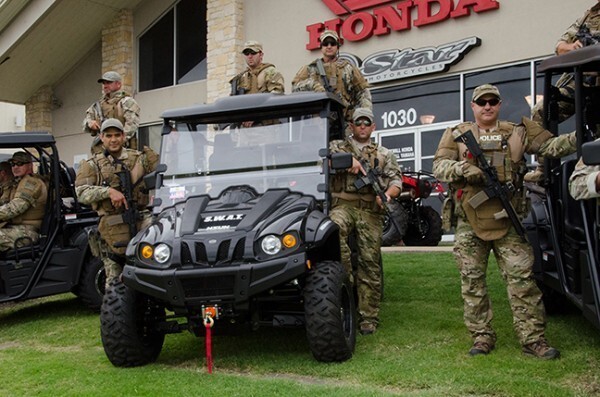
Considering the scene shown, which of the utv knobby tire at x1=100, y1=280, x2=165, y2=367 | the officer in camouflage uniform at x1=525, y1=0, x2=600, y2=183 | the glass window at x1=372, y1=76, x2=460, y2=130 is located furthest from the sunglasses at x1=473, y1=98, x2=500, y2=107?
the glass window at x1=372, y1=76, x2=460, y2=130

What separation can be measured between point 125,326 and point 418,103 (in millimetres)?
8701

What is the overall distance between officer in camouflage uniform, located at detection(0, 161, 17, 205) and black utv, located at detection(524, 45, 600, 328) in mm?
A: 4923

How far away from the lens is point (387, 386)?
4.09m

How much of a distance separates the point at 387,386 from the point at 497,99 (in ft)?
6.47

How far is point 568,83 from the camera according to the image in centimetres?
509

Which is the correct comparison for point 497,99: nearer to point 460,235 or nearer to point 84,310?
point 460,235

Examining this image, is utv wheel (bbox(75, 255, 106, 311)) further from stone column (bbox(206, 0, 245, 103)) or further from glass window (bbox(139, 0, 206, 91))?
glass window (bbox(139, 0, 206, 91))

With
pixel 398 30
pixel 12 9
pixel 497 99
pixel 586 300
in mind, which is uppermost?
pixel 12 9

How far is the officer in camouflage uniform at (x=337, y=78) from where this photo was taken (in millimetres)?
6660

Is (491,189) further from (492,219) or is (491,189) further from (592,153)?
(592,153)

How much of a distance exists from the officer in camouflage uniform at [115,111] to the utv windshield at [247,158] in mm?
2382

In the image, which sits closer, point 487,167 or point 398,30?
point 487,167

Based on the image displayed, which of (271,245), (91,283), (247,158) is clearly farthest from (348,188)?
(91,283)

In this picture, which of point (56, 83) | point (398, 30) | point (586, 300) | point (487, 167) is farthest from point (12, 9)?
point (586, 300)
